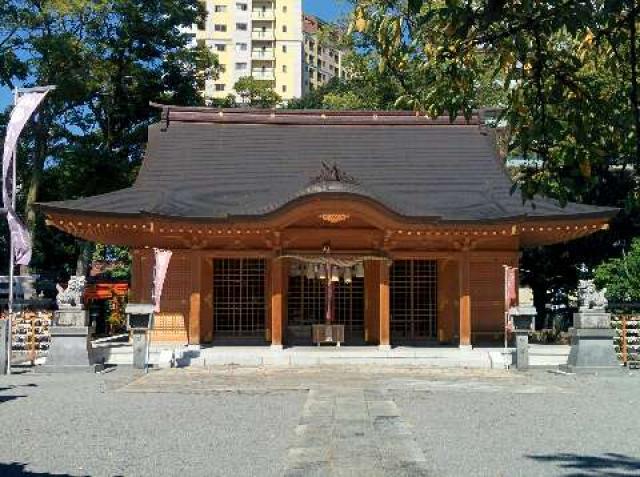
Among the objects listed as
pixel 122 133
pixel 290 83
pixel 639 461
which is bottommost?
pixel 639 461

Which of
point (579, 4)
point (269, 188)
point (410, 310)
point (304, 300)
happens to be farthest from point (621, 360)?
point (579, 4)

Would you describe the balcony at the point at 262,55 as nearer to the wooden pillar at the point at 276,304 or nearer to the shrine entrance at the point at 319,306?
the shrine entrance at the point at 319,306

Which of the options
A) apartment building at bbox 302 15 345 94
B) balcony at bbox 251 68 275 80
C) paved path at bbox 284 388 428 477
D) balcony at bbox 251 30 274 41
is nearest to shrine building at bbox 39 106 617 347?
paved path at bbox 284 388 428 477

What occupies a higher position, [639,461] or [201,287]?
[201,287]

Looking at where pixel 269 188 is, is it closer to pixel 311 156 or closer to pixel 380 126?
pixel 311 156

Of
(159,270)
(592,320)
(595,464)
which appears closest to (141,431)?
(595,464)

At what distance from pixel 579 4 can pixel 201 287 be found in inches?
540

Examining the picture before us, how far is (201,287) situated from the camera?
652 inches

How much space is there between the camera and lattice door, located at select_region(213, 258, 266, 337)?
56.2ft

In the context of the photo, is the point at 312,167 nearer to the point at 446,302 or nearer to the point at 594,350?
the point at 446,302

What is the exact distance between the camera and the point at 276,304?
15.7 meters

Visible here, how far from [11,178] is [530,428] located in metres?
10.6

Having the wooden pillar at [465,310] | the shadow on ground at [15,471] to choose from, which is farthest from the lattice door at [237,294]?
the shadow on ground at [15,471]

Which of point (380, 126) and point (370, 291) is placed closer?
point (370, 291)
